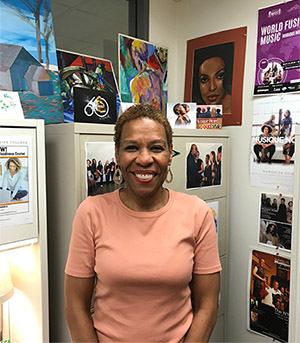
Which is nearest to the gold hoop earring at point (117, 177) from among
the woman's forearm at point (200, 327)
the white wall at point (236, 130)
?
the woman's forearm at point (200, 327)

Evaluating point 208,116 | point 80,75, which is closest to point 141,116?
point 80,75

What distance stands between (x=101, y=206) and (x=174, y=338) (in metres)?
0.50

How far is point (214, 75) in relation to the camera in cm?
207


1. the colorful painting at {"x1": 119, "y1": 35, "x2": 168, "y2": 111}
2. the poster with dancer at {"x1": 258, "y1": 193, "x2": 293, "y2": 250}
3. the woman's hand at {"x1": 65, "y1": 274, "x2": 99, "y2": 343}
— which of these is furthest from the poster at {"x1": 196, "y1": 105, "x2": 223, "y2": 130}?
the woman's hand at {"x1": 65, "y1": 274, "x2": 99, "y2": 343}

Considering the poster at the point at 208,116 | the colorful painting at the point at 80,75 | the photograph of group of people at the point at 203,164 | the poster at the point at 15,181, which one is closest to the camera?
the poster at the point at 15,181

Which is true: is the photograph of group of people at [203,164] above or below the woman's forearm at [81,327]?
above

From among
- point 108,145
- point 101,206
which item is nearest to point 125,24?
point 108,145

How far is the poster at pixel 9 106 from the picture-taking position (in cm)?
125

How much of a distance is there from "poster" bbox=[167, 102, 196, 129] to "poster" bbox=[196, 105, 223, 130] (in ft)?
0.31

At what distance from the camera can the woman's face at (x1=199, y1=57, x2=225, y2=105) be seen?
6.67 ft

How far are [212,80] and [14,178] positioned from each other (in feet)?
4.51

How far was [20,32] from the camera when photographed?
1492 mm

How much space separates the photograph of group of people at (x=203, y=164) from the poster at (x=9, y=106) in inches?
33.0

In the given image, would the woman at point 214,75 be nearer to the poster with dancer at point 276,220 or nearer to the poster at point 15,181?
the poster with dancer at point 276,220
